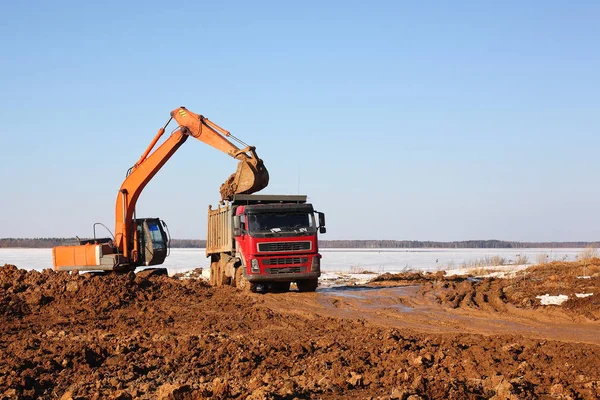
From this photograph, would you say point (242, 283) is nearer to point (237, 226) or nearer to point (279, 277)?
point (279, 277)

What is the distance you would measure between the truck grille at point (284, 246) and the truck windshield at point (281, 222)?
402 mm

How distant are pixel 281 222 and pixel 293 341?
10.2 metres

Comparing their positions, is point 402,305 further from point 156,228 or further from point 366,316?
point 156,228

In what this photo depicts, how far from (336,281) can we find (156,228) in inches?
354

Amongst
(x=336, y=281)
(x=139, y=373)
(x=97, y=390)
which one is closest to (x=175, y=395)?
(x=97, y=390)

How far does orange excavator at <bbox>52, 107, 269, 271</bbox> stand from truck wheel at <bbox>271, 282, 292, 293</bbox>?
3237 millimetres

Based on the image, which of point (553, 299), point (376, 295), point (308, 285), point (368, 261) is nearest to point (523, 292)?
point (553, 299)

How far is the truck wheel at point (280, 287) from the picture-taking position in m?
25.7

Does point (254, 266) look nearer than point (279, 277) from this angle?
Yes

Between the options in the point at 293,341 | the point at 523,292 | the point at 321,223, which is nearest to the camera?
the point at 293,341

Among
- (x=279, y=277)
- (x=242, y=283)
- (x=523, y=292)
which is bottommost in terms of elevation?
(x=523, y=292)

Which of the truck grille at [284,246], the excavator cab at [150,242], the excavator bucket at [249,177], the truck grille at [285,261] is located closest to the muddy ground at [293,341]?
the truck grille at [285,261]

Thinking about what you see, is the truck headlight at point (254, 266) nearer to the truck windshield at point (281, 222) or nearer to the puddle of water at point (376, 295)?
the truck windshield at point (281, 222)

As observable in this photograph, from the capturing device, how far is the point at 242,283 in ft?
80.8
